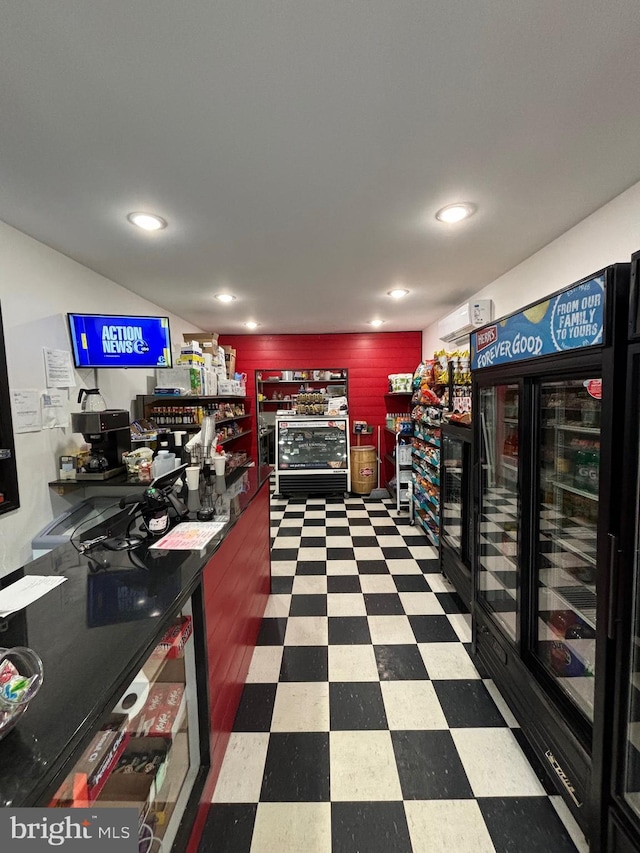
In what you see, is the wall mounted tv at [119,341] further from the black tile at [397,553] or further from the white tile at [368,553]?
the black tile at [397,553]

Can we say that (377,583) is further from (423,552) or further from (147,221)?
(147,221)

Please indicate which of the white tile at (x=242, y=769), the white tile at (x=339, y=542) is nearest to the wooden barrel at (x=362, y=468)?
the white tile at (x=339, y=542)

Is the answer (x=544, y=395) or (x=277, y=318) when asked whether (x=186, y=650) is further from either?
(x=277, y=318)

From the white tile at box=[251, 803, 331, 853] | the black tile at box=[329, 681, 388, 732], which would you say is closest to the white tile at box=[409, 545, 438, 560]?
the black tile at box=[329, 681, 388, 732]

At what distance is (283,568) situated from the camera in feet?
Result: 10.8

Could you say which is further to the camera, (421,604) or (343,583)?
(343,583)

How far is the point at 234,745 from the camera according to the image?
1.60 metres

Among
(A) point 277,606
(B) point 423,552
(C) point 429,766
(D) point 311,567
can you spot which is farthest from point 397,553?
(C) point 429,766

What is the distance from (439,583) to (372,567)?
2.01 ft

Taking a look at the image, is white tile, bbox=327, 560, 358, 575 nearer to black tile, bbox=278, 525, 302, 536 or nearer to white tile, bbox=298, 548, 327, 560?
white tile, bbox=298, 548, 327, 560

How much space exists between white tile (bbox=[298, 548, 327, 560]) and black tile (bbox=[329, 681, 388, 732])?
1.55 meters

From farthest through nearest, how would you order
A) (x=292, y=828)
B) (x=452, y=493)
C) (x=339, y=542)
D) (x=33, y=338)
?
1. (x=339, y=542)
2. (x=452, y=493)
3. (x=33, y=338)
4. (x=292, y=828)

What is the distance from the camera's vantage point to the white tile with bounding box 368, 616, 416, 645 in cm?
228

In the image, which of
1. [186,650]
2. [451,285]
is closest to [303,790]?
[186,650]
